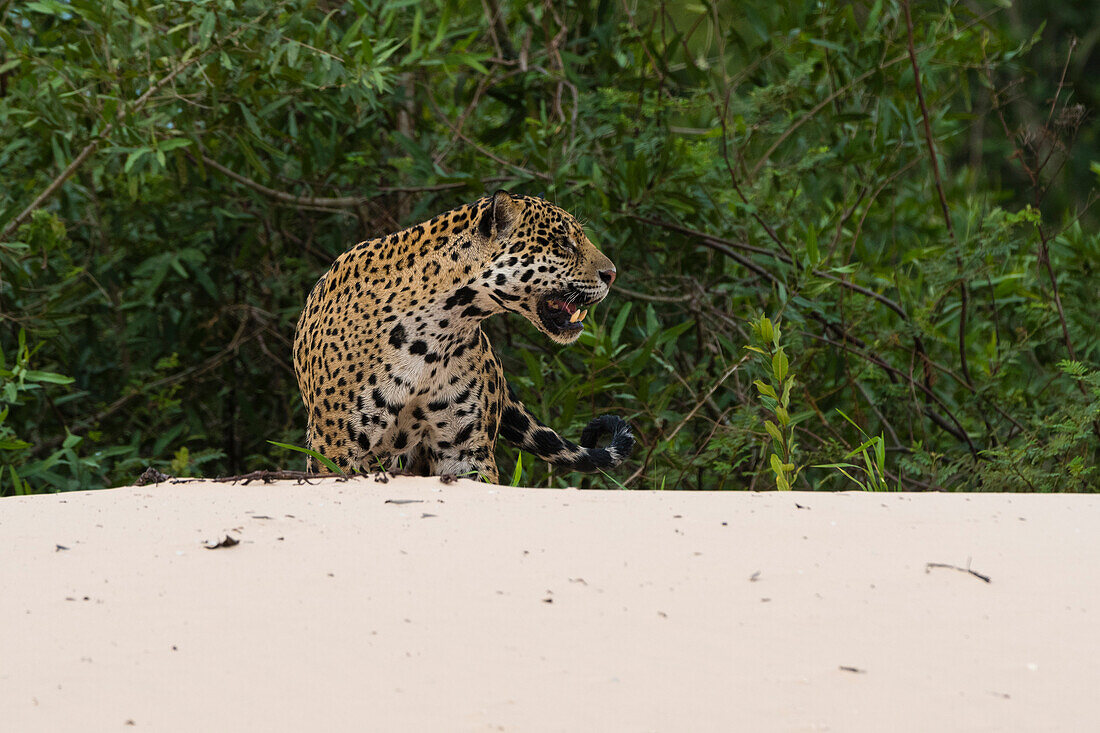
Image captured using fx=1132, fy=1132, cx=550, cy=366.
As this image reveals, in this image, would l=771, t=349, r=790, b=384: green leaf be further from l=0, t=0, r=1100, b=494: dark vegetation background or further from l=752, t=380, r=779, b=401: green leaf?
l=0, t=0, r=1100, b=494: dark vegetation background

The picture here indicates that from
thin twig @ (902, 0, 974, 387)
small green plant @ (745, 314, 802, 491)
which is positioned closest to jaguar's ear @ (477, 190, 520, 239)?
small green plant @ (745, 314, 802, 491)

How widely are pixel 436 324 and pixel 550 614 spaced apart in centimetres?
192

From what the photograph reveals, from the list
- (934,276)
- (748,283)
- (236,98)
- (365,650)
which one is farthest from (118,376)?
(365,650)

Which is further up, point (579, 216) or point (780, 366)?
point (579, 216)

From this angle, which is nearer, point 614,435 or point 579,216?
point 614,435

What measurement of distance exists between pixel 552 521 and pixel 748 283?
360 centimetres

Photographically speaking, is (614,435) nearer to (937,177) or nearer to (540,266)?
(540,266)

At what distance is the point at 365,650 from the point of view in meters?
2.10

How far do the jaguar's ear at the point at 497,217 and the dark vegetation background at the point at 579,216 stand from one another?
1073mm

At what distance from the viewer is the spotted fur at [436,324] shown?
398 centimetres

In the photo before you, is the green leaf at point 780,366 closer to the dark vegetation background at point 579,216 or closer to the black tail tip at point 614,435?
the black tail tip at point 614,435

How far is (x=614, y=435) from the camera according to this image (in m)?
4.34

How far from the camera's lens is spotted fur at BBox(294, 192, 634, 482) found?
398cm

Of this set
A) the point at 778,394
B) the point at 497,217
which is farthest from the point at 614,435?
the point at 497,217
